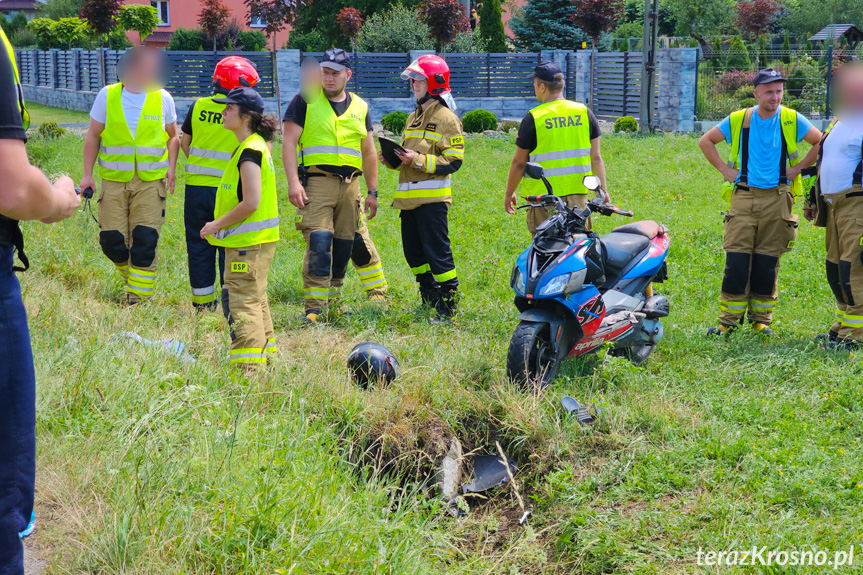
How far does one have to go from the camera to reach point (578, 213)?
210 inches

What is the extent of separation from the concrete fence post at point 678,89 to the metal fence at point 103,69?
11201 mm

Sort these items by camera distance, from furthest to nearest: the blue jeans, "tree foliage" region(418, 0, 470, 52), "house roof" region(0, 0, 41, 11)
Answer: "house roof" region(0, 0, 41, 11) < "tree foliage" region(418, 0, 470, 52) < the blue jeans

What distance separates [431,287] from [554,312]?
1.94 metres

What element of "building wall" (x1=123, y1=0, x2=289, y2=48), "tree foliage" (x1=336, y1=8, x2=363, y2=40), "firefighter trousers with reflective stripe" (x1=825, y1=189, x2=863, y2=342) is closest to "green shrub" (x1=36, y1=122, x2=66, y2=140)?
"tree foliage" (x1=336, y1=8, x2=363, y2=40)

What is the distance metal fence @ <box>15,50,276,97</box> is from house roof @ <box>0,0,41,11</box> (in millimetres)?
29803

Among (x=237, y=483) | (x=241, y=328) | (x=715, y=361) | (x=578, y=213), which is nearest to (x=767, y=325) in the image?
(x=715, y=361)

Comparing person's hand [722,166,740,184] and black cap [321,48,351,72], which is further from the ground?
black cap [321,48,351,72]

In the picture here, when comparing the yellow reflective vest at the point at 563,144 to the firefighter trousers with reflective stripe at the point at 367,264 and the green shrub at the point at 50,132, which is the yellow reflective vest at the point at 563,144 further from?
the green shrub at the point at 50,132

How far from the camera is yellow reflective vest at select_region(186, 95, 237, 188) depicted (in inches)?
253

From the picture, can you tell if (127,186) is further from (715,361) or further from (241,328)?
(715,361)

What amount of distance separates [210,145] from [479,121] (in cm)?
1622

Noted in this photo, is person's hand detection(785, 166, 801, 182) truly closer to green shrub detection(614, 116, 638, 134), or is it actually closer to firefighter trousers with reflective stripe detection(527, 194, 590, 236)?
firefighter trousers with reflective stripe detection(527, 194, 590, 236)

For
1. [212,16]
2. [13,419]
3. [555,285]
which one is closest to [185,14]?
[212,16]

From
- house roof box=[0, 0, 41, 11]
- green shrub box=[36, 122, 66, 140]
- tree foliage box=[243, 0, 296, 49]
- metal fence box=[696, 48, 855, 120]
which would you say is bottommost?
green shrub box=[36, 122, 66, 140]
